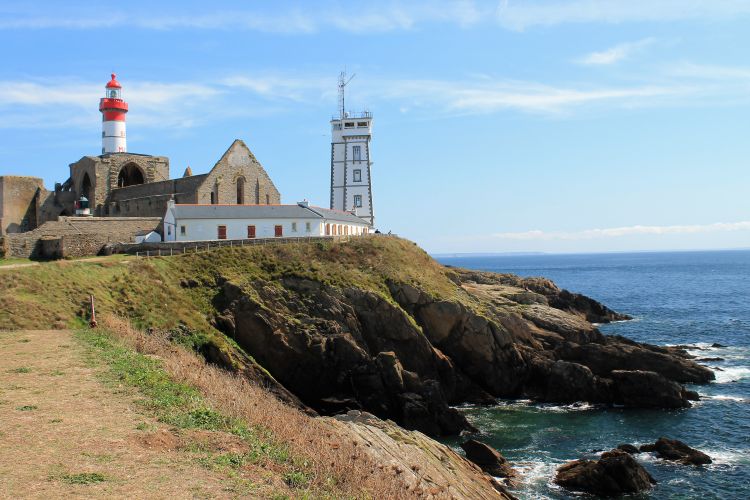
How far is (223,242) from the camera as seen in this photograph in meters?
44.0

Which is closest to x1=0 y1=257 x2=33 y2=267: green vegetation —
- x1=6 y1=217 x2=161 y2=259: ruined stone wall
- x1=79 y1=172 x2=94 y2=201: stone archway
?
x1=6 y1=217 x2=161 y2=259: ruined stone wall

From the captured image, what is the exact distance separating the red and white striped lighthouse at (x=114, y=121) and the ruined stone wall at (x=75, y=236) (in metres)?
14.5

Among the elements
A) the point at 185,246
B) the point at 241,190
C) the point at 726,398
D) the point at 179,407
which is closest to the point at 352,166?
the point at 241,190

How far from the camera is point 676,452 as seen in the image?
26984mm

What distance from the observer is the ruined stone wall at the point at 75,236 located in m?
40.7

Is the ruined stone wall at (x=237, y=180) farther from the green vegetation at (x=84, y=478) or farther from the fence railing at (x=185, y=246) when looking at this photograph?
the green vegetation at (x=84, y=478)

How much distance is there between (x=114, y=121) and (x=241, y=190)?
580 inches

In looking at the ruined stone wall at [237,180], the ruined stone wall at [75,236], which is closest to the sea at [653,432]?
the ruined stone wall at [75,236]

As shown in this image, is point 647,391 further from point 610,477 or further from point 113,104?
point 113,104

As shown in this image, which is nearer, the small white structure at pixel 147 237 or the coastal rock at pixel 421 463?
the coastal rock at pixel 421 463

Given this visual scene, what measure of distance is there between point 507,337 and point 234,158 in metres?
28.9

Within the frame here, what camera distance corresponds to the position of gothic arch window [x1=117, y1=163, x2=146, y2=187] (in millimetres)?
60156

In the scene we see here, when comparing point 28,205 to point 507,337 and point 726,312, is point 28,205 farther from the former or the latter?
point 726,312

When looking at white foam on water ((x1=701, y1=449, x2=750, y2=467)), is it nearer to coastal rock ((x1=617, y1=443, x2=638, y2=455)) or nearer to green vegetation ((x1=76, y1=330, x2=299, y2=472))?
coastal rock ((x1=617, y1=443, x2=638, y2=455))
